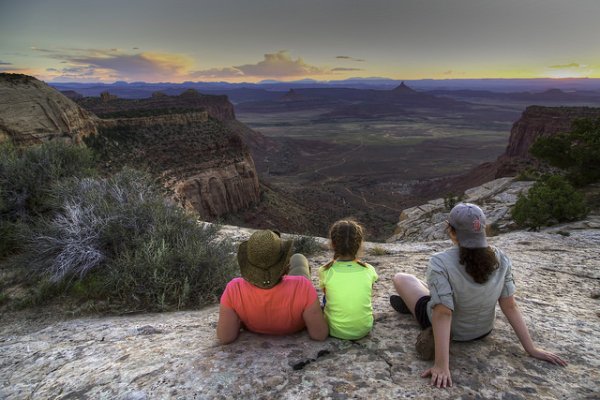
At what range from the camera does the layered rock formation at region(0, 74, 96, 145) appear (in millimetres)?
18547

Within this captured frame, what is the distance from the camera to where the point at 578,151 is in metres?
12.5

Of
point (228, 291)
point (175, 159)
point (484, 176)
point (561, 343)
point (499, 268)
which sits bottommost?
point (484, 176)

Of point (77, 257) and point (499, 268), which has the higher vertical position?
point (499, 268)

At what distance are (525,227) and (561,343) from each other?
324 inches

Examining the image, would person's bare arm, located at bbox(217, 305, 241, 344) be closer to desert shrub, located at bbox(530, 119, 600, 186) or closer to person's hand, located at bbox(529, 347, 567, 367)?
person's hand, located at bbox(529, 347, 567, 367)

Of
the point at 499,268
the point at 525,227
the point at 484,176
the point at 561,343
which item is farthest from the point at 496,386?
the point at 484,176

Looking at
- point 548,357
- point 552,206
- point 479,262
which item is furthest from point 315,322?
point 552,206

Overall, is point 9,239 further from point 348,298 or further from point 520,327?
point 520,327

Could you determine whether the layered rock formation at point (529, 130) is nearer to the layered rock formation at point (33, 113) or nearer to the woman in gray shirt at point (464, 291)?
the layered rock formation at point (33, 113)

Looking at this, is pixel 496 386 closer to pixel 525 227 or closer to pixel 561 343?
pixel 561 343

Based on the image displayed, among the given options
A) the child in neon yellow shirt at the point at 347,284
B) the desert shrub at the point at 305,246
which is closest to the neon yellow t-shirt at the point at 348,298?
the child in neon yellow shirt at the point at 347,284

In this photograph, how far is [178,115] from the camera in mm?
37938

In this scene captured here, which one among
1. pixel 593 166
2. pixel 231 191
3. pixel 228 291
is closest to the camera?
pixel 228 291

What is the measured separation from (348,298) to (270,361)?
2.91 feet
